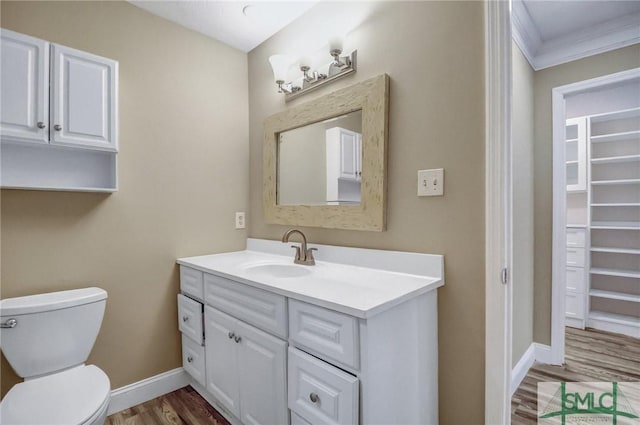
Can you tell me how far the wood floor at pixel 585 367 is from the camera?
70.5 inches

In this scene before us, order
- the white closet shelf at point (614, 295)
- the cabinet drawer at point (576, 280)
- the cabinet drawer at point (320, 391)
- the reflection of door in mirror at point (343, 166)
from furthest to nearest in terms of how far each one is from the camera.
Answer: the cabinet drawer at point (576, 280) → the white closet shelf at point (614, 295) → the reflection of door in mirror at point (343, 166) → the cabinet drawer at point (320, 391)

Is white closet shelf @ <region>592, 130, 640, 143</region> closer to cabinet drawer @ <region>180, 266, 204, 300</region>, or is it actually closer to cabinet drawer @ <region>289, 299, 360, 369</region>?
cabinet drawer @ <region>289, 299, 360, 369</region>

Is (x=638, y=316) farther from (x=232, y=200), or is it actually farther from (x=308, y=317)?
(x=232, y=200)

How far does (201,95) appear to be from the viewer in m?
2.08

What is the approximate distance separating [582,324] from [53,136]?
165 inches

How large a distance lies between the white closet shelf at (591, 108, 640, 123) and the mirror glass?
2669 millimetres

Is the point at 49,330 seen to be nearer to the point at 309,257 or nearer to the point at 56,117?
the point at 56,117

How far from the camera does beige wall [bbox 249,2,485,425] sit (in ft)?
4.07

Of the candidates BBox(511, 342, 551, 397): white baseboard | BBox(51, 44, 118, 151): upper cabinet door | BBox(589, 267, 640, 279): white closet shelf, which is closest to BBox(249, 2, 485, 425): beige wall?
BBox(511, 342, 551, 397): white baseboard

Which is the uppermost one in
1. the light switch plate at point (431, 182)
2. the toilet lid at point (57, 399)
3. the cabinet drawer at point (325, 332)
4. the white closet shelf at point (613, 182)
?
the white closet shelf at point (613, 182)

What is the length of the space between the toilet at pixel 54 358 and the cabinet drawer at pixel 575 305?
3649 mm

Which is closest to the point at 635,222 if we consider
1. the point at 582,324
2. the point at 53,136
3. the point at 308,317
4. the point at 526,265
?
the point at 582,324

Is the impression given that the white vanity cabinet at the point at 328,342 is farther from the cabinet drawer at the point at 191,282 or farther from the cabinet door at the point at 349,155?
the cabinet door at the point at 349,155

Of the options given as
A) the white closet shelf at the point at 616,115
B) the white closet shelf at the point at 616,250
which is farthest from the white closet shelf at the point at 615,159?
the white closet shelf at the point at 616,250
